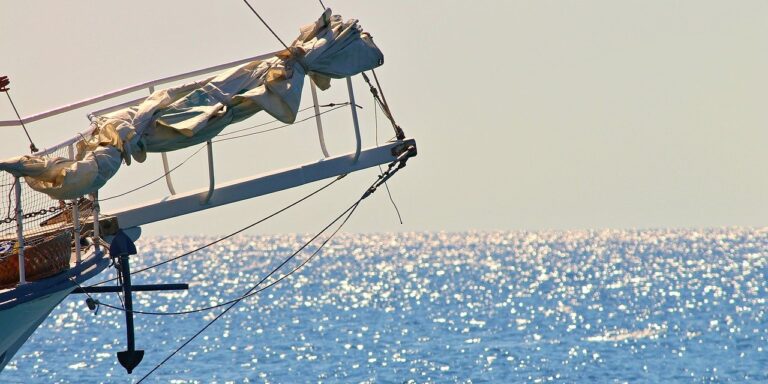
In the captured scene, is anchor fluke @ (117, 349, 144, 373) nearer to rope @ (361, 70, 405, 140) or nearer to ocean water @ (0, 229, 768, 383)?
rope @ (361, 70, 405, 140)

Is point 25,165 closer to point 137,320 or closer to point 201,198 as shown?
point 201,198

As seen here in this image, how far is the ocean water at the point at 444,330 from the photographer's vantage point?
50625 mm

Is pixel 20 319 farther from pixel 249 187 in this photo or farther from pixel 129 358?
pixel 249 187

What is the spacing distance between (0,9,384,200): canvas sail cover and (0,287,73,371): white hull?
1.68m

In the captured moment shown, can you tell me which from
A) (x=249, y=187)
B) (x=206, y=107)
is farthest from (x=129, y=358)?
(x=206, y=107)

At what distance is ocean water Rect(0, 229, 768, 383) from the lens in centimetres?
5062

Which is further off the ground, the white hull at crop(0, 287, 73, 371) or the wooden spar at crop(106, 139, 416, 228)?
the wooden spar at crop(106, 139, 416, 228)

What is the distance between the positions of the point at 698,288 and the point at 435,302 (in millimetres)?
18681

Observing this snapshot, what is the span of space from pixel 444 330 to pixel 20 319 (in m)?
47.6

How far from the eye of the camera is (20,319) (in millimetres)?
22453

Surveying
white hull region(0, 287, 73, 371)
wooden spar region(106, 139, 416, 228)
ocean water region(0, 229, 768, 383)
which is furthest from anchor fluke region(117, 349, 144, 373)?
ocean water region(0, 229, 768, 383)

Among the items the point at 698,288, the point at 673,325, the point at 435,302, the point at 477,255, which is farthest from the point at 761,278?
the point at 477,255

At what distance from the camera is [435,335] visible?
6644 centimetres

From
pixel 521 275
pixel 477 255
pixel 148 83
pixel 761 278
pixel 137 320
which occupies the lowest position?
pixel 148 83
